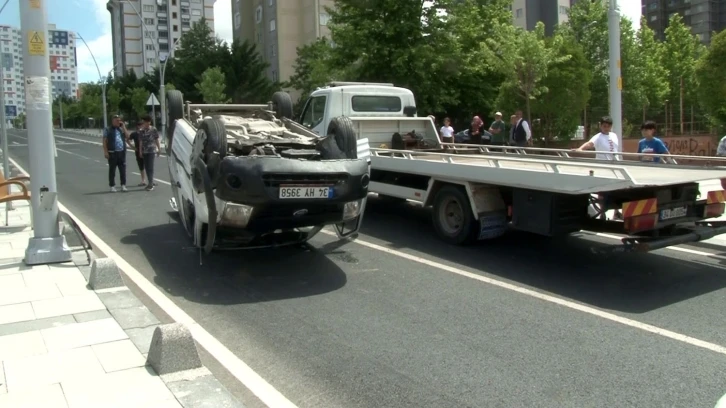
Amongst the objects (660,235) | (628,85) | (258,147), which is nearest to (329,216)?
(258,147)

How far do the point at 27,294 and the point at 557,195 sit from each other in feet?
17.8

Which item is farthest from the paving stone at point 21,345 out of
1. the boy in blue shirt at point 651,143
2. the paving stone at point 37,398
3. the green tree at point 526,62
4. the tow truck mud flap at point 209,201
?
the green tree at point 526,62

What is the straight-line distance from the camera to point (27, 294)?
20.6 ft

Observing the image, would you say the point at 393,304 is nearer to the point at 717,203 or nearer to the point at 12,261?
the point at 717,203

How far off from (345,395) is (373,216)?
6.97 metres

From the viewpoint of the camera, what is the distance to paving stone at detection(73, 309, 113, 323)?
18.0 ft

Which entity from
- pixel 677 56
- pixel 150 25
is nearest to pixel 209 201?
pixel 677 56

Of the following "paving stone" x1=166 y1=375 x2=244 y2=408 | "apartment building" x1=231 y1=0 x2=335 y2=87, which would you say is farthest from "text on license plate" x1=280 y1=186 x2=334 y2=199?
"apartment building" x1=231 y1=0 x2=335 y2=87

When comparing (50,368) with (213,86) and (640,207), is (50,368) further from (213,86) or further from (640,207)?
(213,86)

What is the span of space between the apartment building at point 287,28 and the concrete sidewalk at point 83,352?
186ft

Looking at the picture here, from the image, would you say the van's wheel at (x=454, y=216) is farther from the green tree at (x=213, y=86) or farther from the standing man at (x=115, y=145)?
the green tree at (x=213, y=86)

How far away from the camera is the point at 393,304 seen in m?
6.06

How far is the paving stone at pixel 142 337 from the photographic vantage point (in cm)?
482

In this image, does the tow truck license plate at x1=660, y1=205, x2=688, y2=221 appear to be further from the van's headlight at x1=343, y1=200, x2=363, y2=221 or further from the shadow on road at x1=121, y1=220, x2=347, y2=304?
the shadow on road at x1=121, y1=220, x2=347, y2=304
